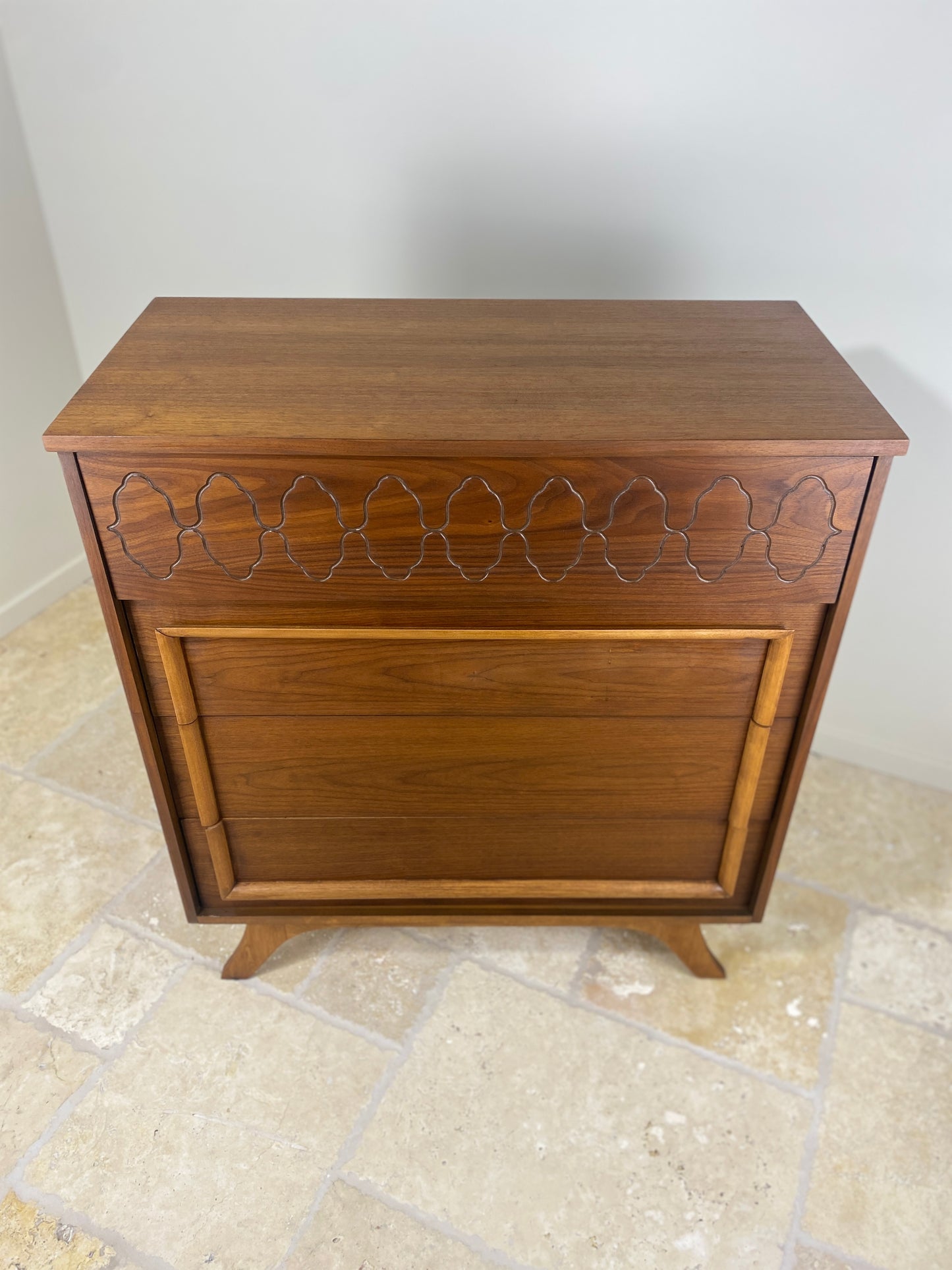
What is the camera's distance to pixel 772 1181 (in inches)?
48.7

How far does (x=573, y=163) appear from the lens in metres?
1.46

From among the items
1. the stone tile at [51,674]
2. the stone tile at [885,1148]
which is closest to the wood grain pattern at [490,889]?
the stone tile at [885,1148]

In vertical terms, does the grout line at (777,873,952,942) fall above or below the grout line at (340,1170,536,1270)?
below

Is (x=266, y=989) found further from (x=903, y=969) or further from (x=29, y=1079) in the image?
(x=903, y=969)

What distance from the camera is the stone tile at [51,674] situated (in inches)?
75.4

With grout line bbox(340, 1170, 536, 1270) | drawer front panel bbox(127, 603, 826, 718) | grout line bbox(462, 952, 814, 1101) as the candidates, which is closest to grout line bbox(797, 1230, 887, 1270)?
grout line bbox(462, 952, 814, 1101)

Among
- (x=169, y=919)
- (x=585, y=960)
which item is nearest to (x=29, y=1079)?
(x=169, y=919)

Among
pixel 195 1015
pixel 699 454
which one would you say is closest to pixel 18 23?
pixel 699 454

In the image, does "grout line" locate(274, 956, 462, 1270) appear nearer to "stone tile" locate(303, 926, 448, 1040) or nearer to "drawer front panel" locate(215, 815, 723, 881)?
"stone tile" locate(303, 926, 448, 1040)

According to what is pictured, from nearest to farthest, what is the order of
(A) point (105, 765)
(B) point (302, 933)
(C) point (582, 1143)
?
(C) point (582, 1143), (B) point (302, 933), (A) point (105, 765)

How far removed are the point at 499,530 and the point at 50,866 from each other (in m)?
1.14

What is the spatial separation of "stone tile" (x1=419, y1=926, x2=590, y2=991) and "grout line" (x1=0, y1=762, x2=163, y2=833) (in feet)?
1.92

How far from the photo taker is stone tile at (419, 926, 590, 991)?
1.49 metres

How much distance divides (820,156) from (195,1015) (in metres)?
1.61
